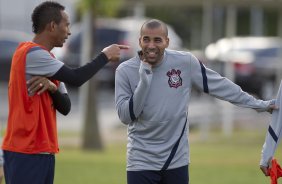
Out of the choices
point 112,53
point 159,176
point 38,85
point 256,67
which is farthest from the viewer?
point 256,67

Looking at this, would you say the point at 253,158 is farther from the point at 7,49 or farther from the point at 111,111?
the point at 7,49

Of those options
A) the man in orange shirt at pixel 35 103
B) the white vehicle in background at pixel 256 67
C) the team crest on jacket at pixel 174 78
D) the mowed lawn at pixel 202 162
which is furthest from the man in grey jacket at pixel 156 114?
the white vehicle in background at pixel 256 67

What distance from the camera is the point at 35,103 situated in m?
Answer: 7.57

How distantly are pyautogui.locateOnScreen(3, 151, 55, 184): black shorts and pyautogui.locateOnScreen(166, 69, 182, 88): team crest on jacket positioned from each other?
1.08 m

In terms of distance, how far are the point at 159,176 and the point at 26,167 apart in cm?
102

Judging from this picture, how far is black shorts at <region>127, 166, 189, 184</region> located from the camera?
7734 millimetres

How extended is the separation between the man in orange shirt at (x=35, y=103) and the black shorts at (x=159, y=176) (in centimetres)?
64

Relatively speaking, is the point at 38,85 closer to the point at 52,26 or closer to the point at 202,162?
the point at 52,26

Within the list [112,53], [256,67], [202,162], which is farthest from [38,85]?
[256,67]

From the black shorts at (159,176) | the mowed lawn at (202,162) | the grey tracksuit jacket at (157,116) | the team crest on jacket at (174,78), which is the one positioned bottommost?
the mowed lawn at (202,162)

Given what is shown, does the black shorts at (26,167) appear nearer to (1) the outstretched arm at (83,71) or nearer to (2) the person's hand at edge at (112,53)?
(1) the outstretched arm at (83,71)

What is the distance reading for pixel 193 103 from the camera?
31.3 m

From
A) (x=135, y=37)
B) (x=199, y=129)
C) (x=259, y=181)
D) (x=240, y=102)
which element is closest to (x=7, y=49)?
(x=135, y=37)

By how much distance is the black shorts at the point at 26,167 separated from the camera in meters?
7.61
